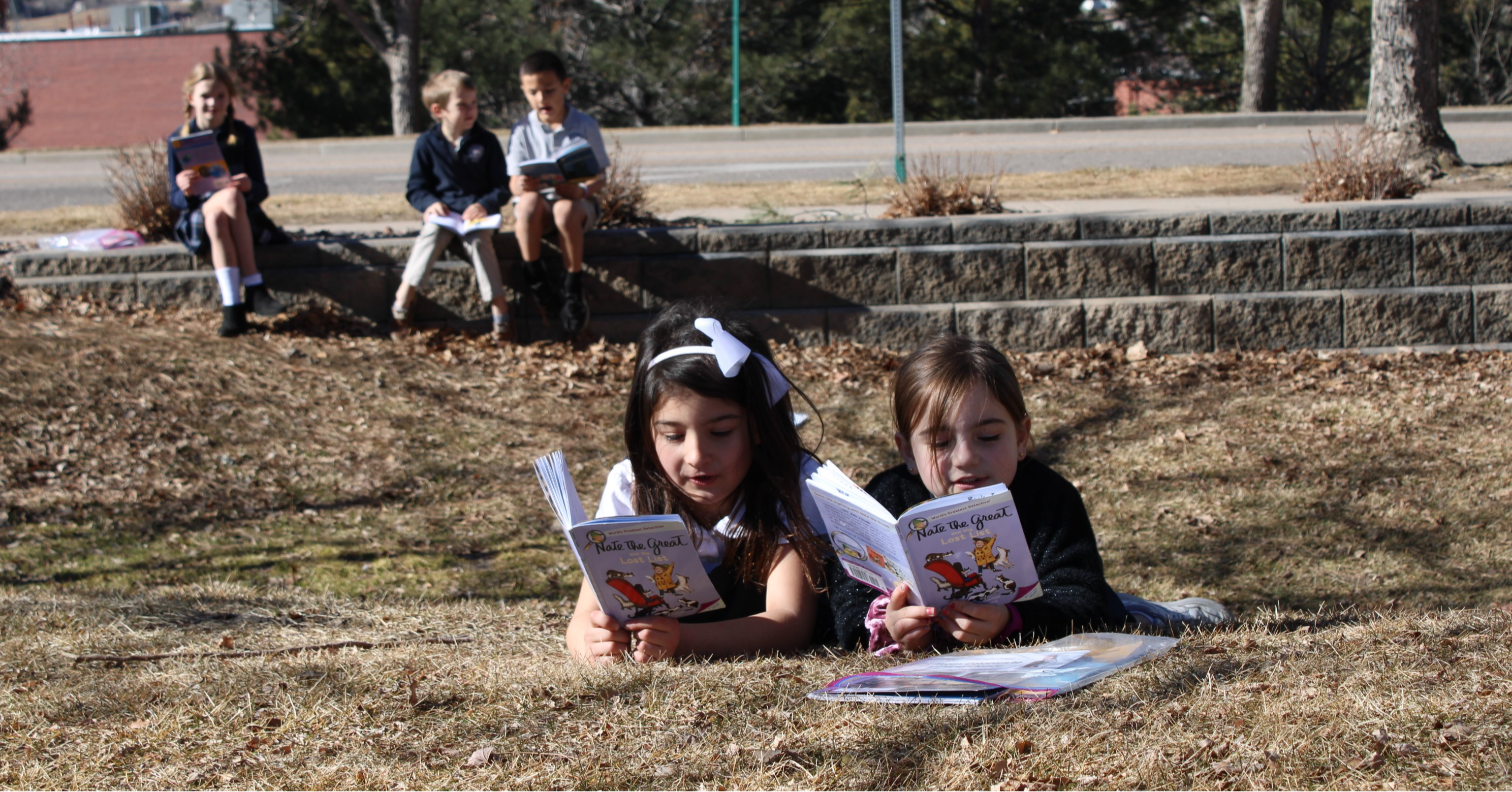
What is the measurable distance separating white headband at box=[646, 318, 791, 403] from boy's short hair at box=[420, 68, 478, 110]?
468 centimetres

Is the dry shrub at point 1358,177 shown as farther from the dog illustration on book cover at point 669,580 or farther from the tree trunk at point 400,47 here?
the tree trunk at point 400,47

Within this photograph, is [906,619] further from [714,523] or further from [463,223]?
[463,223]

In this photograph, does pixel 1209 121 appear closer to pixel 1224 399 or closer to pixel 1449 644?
pixel 1224 399

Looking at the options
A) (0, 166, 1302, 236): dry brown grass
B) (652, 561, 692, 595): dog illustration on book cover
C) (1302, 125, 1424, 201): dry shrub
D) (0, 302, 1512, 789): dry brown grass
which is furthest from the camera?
(0, 166, 1302, 236): dry brown grass

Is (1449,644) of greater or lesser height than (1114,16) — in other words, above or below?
below

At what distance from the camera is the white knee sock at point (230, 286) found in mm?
6797

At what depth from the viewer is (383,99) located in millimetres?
23531

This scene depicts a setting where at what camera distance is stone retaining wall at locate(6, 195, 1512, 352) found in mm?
7188

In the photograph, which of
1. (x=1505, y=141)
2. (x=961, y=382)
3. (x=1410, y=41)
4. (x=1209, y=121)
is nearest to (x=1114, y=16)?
(x=1209, y=121)

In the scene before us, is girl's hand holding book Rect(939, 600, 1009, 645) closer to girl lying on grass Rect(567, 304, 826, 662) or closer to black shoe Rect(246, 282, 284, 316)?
girl lying on grass Rect(567, 304, 826, 662)

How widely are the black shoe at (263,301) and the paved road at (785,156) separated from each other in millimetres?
6911

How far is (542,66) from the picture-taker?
7.06 metres

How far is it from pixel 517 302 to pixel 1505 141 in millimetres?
13212

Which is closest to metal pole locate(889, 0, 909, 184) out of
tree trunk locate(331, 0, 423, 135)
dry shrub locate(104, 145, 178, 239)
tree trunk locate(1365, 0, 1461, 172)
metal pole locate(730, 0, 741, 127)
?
tree trunk locate(1365, 0, 1461, 172)
